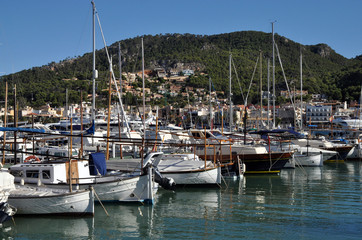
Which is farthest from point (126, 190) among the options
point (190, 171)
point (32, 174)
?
point (190, 171)

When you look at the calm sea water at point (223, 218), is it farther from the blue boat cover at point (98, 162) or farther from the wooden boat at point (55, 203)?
the blue boat cover at point (98, 162)

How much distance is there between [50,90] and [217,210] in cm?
15923

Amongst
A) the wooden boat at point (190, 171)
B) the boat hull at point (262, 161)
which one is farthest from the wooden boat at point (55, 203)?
the boat hull at point (262, 161)

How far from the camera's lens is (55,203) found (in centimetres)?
1742

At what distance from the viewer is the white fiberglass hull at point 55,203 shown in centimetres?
1733

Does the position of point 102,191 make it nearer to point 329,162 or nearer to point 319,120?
point 329,162

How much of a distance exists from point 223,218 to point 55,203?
22.7ft

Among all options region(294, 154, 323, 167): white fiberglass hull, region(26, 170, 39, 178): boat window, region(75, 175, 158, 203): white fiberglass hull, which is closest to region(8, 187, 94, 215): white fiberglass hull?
region(75, 175, 158, 203): white fiberglass hull

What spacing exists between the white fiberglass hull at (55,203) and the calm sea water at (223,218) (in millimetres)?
333

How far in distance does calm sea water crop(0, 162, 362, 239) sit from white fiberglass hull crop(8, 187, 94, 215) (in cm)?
33

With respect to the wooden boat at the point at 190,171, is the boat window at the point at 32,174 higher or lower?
higher

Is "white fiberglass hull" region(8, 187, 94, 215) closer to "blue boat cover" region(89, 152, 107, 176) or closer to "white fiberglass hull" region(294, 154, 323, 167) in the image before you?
"blue boat cover" region(89, 152, 107, 176)

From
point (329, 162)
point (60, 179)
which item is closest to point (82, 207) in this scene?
point (60, 179)

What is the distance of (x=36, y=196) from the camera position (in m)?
17.4
